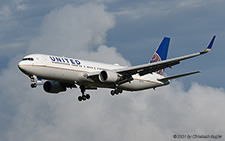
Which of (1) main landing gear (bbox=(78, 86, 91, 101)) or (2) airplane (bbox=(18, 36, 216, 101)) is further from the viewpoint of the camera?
(1) main landing gear (bbox=(78, 86, 91, 101))

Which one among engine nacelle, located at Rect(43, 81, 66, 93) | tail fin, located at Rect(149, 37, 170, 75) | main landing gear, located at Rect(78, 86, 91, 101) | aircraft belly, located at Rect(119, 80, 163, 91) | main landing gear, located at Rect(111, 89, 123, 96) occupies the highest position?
tail fin, located at Rect(149, 37, 170, 75)

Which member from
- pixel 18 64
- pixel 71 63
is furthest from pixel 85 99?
pixel 18 64

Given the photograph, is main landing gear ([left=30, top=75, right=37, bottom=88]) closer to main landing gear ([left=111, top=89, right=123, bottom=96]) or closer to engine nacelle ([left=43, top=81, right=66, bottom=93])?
engine nacelle ([left=43, top=81, right=66, bottom=93])

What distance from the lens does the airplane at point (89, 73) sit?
5263 centimetres

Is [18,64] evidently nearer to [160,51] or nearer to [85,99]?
[85,99]

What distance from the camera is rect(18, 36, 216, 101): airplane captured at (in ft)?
173

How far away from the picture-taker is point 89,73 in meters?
56.1

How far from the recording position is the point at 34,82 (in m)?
52.1

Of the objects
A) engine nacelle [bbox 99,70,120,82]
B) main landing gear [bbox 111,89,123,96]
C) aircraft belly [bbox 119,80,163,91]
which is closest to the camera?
engine nacelle [bbox 99,70,120,82]

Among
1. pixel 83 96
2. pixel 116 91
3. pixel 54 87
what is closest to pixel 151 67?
pixel 116 91

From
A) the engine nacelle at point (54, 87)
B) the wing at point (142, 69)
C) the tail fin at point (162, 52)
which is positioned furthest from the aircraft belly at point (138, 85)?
the engine nacelle at point (54, 87)

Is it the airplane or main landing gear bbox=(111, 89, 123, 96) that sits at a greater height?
the airplane

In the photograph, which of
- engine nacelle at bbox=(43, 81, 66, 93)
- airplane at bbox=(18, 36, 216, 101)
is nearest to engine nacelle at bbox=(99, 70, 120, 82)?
airplane at bbox=(18, 36, 216, 101)

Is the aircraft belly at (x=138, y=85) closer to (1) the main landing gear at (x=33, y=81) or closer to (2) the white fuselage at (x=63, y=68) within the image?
(2) the white fuselage at (x=63, y=68)
